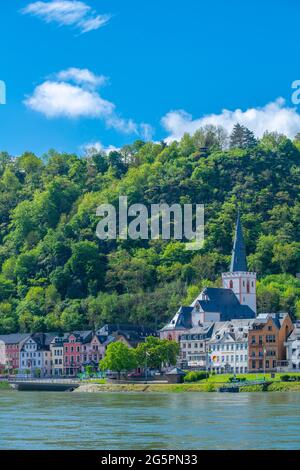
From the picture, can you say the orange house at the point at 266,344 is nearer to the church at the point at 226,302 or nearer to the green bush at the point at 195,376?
the green bush at the point at 195,376

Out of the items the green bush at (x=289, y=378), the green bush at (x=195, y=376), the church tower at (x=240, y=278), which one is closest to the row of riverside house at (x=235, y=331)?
the church tower at (x=240, y=278)

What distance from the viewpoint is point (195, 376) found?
104500 mm

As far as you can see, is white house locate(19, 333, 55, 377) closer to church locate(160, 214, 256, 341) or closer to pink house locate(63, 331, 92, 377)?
pink house locate(63, 331, 92, 377)

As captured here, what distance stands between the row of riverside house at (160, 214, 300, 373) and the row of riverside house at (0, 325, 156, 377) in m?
5.98

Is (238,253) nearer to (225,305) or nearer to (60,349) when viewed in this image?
(225,305)

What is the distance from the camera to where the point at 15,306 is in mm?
164875

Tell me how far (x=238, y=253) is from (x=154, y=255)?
83.2 ft

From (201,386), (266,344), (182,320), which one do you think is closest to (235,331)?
(266,344)

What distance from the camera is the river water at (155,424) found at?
44.3 meters

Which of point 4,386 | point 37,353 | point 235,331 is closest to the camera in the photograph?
point 235,331

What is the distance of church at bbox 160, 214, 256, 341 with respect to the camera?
133000 mm

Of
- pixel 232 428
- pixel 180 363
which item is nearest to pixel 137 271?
pixel 180 363

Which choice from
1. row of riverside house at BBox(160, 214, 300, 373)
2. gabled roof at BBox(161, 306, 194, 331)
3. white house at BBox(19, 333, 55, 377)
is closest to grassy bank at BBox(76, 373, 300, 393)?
row of riverside house at BBox(160, 214, 300, 373)
